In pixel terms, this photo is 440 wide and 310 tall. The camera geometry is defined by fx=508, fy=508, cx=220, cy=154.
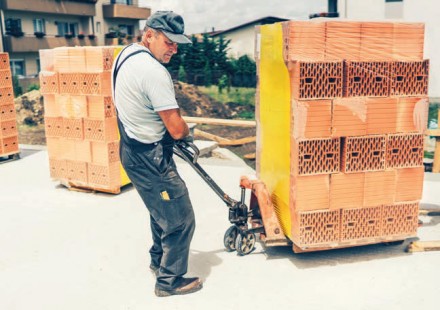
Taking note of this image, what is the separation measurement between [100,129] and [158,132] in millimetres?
3707

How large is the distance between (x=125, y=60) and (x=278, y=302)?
2.53 meters

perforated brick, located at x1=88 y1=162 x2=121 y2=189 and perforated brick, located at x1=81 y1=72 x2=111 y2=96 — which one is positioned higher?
perforated brick, located at x1=81 y1=72 x2=111 y2=96

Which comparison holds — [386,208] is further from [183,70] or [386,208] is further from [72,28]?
[72,28]

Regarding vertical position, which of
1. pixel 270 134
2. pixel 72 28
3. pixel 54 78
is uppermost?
pixel 72 28

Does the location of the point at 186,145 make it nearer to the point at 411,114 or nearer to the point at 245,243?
the point at 245,243

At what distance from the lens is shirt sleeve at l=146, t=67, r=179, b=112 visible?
419cm

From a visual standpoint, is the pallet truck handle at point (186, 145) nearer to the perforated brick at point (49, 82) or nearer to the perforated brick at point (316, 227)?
the perforated brick at point (316, 227)

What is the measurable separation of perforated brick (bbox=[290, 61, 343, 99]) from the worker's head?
44.6 inches

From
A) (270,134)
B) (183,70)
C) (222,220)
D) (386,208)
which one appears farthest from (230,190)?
(183,70)

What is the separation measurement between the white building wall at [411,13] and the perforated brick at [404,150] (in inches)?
793

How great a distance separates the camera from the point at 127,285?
4.98m

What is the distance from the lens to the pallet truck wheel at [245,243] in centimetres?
552

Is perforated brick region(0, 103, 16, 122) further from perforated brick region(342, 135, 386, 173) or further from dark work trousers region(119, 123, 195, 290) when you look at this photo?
perforated brick region(342, 135, 386, 173)

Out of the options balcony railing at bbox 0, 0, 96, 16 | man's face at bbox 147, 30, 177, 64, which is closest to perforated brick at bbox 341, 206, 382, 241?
man's face at bbox 147, 30, 177, 64
